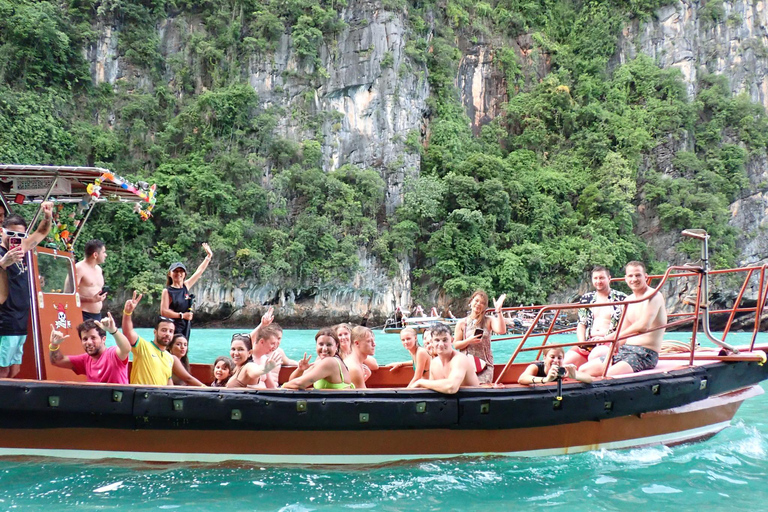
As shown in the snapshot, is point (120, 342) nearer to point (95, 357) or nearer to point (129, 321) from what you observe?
point (129, 321)

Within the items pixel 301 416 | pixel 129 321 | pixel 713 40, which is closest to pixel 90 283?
pixel 129 321

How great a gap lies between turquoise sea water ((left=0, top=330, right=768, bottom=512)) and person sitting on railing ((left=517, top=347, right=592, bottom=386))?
2.29 ft

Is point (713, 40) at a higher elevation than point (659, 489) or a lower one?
higher

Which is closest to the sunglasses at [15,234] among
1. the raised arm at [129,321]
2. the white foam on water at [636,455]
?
the raised arm at [129,321]

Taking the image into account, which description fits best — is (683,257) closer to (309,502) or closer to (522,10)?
(522,10)

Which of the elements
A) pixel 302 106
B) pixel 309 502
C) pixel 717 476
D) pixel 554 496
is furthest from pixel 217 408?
pixel 302 106

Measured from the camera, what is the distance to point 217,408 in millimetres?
4262

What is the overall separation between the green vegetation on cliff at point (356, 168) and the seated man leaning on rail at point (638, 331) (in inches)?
897

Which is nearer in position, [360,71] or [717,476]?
[717,476]

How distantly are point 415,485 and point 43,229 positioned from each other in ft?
10.9

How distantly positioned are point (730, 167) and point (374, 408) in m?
39.2

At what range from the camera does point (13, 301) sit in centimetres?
438

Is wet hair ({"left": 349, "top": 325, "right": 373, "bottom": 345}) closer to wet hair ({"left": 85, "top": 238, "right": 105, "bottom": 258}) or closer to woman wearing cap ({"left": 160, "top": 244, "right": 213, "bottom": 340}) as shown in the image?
woman wearing cap ({"left": 160, "top": 244, "right": 213, "bottom": 340})

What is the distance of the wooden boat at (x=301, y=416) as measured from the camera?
4.25 meters
